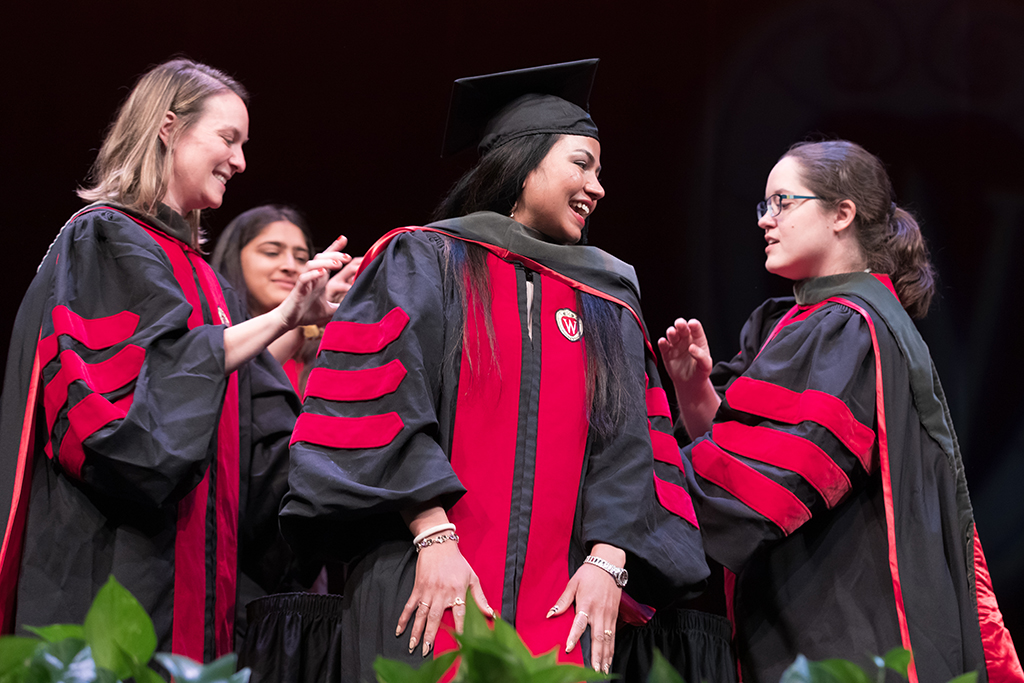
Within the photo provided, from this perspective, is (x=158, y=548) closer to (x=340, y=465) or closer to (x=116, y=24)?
(x=340, y=465)

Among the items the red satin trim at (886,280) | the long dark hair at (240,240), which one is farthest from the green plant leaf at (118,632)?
the long dark hair at (240,240)

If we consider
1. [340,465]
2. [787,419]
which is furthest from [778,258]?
[340,465]

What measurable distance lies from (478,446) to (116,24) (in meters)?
3.04

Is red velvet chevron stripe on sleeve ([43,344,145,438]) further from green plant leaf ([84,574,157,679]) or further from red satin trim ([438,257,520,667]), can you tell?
green plant leaf ([84,574,157,679])

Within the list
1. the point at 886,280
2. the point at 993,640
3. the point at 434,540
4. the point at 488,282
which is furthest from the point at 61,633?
the point at 886,280

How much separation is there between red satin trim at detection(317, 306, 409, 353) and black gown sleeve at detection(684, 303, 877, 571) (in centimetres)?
98

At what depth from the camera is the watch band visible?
6.51 feet

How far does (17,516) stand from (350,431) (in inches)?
33.3

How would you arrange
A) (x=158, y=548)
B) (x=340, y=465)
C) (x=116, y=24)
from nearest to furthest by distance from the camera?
(x=340, y=465), (x=158, y=548), (x=116, y=24)

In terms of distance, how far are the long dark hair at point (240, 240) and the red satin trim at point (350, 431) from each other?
1.91 meters

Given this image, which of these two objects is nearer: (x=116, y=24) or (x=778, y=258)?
(x=778, y=258)

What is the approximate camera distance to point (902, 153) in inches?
163

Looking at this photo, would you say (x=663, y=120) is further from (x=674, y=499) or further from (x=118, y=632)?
(x=118, y=632)

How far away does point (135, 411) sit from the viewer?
214cm
